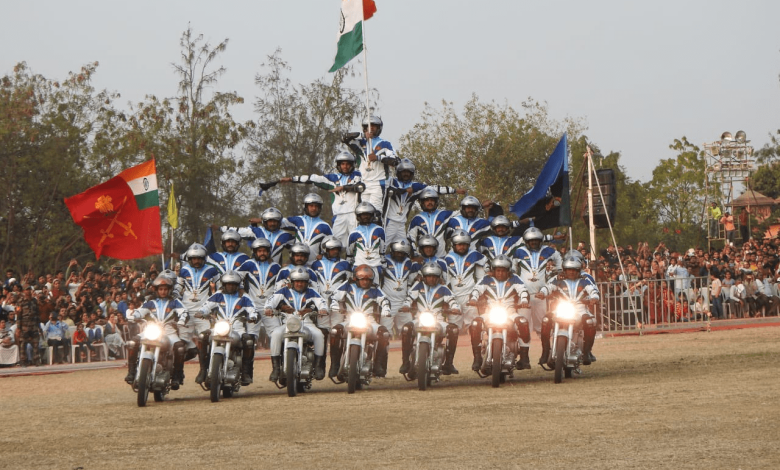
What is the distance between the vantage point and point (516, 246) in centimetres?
1798

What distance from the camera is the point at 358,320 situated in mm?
15977

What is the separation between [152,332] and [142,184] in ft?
30.3

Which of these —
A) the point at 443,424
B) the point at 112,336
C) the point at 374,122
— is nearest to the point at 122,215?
the point at 112,336

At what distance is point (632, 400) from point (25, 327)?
1674cm

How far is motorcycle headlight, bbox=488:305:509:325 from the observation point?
51.6ft

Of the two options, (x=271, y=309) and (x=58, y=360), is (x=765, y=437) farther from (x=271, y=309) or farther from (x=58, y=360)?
(x=58, y=360)

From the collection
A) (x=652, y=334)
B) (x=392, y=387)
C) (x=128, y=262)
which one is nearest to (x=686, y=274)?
(x=652, y=334)

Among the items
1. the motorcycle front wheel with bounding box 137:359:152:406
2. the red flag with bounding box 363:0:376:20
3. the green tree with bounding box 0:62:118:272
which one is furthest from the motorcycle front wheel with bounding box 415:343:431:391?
the green tree with bounding box 0:62:118:272

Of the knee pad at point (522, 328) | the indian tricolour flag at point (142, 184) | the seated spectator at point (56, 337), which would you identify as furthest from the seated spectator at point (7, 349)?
the knee pad at point (522, 328)

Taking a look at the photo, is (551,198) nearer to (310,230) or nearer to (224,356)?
(310,230)

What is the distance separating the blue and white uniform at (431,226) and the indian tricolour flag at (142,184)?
24.1ft

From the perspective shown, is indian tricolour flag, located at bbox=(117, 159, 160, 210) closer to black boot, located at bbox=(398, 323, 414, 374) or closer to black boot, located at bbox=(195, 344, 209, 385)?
black boot, located at bbox=(195, 344, 209, 385)

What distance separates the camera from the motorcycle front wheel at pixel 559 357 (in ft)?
52.2

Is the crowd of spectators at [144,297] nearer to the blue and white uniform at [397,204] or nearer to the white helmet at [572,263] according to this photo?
the blue and white uniform at [397,204]
